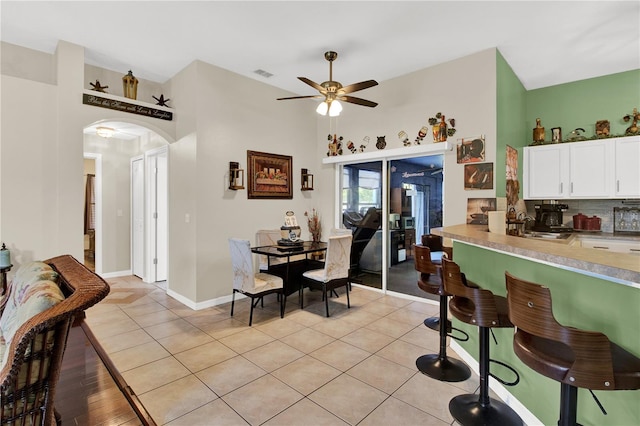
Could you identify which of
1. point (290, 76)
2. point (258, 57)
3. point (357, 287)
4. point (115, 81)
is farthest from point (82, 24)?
point (357, 287)

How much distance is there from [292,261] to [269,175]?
4.68ft

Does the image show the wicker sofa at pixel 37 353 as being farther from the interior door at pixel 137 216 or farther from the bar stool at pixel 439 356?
the interior door at pixel 137 216

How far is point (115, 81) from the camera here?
445 cm

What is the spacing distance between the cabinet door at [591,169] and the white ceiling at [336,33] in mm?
1093

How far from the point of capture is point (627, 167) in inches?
159

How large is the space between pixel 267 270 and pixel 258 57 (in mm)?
2932

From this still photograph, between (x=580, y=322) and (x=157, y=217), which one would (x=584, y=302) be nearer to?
(x=580, y=322)

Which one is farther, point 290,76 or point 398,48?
point 290,76

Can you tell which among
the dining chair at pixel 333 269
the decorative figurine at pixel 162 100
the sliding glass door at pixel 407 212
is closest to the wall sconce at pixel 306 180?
the sliding glass door at pixel 407 212

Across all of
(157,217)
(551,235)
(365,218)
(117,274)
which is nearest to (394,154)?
(365,218)

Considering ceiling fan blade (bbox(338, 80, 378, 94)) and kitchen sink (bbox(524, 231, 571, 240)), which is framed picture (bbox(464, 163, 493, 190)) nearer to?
kitchen sink (bbox(524, 231, 571, 240))

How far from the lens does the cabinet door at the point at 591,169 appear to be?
4.16 m

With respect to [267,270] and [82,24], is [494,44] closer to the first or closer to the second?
[267,270]

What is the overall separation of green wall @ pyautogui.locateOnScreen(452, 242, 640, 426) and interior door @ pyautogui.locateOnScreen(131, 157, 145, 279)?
5.85m
